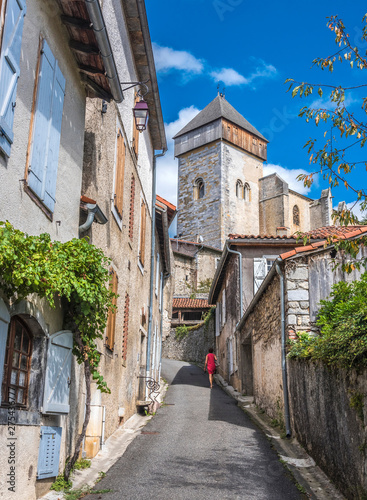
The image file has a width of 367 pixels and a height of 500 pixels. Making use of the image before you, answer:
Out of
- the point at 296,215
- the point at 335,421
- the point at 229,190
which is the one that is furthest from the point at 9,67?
the point at 296,215

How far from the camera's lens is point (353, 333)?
18.7 ft

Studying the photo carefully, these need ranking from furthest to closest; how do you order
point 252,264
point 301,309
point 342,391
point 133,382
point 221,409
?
point 252,264, point 221,409, point 133,382, point 301,309, point 342,391

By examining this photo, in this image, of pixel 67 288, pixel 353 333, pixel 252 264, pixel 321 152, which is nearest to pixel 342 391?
pixel 353 333

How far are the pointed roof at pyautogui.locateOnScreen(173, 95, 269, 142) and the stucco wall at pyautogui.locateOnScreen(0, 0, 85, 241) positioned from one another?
42450mm

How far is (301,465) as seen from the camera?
7.02 metres

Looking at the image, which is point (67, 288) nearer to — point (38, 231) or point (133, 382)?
point (38, 231)

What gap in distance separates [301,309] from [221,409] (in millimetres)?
4334

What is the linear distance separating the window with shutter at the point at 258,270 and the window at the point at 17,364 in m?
12.3

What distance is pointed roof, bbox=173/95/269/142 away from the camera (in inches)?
1925

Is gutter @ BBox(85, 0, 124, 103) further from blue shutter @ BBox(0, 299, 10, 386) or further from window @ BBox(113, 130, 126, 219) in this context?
blue shutter @ BBox(0, 299, 10, 386)

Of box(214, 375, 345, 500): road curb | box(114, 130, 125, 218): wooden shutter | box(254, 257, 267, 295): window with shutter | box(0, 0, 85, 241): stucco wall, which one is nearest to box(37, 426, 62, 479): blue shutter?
box(0, 0, 85, 241): stucco wall

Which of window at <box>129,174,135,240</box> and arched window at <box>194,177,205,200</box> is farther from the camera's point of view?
arched window at <box>194,177,205,200</box>

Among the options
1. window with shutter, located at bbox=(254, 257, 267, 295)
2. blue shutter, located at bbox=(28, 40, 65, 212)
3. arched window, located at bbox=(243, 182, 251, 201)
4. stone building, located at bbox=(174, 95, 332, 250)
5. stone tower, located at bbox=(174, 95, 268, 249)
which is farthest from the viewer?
arched window, located at bbox=(243, 182, 251, 201)

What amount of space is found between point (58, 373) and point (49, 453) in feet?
2.61
